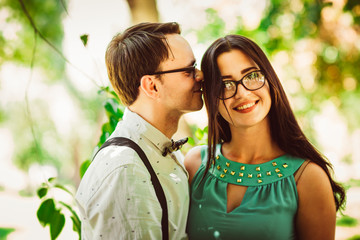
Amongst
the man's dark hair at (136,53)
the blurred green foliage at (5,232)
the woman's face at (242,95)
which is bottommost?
the blurred green foliage at (5,232)

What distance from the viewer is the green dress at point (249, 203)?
1559mm

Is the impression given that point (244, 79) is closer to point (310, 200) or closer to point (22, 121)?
point (310, 200)

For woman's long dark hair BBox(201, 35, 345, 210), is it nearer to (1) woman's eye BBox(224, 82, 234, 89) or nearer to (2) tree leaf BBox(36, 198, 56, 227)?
(1) woman's eye BBox(224, 82, 234, 89)

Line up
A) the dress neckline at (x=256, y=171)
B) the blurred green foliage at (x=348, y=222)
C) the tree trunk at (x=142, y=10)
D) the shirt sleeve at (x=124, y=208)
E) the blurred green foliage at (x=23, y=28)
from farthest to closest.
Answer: the blurred green foliage at (x=348, y=222), the blurred green foliage at (x=23, y=28), the tree trunk at (x=142, y=10), the dress neckline at (x=256, y=171), the shirt sleeve at (x=124, y=208)

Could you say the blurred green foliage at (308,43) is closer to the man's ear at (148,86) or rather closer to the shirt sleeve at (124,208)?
the man's ear at (148,86)

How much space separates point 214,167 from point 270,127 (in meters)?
0.37

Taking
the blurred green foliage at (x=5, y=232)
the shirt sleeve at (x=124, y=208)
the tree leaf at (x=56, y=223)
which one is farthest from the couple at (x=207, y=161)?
the blurred green foliage at (x=5, y=232)

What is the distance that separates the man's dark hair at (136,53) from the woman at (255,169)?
0.26 metres

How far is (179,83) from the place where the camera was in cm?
177

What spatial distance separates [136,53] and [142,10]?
1287 millimetres

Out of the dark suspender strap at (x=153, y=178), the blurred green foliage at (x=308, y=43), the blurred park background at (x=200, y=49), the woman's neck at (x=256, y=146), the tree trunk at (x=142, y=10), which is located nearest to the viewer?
the dark suspender strap at (x=153, y=178)

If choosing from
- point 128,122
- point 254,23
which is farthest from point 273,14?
point 128,122

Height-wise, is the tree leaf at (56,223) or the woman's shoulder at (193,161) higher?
the woman's shoulder at (193,161)

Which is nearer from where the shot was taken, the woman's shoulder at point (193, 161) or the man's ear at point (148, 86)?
the man's ear at point (148, 86)
